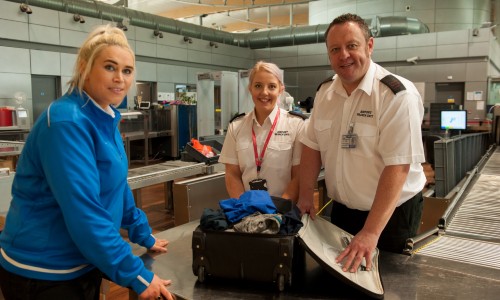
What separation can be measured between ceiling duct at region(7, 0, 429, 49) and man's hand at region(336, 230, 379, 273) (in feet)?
30.2

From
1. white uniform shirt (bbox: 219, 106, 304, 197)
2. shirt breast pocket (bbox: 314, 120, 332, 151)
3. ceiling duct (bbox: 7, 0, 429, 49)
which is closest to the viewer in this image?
shirt breast pocket (bbox: 314, 120, 332, 151)

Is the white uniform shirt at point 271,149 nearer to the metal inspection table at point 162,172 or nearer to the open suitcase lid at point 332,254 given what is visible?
the open suitcase lid at point 332,254

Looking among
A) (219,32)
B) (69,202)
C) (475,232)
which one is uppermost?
(219,32)

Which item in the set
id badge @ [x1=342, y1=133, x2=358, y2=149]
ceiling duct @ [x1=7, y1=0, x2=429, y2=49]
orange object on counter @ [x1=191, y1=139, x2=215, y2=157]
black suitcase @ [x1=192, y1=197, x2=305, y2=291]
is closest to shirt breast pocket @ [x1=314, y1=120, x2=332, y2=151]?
id badge @ [x1=342, y1=133, x2=358, y2=149]

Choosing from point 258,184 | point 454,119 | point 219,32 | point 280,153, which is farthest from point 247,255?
point 219,32

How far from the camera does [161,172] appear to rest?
13.0 feet

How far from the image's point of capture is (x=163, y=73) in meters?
11.4

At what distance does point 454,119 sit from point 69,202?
9.20 meters

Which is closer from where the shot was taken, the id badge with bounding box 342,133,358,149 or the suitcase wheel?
the suitcase wheel

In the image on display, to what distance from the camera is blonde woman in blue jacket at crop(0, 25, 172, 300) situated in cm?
114

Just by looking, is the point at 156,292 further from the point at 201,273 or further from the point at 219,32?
the point at 219,32

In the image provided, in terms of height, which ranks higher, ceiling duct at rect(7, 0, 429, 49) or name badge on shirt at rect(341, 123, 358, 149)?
ceiling duct at rect(7, 0, 429, 49)

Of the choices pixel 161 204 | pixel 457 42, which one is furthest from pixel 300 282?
pixel 457 42

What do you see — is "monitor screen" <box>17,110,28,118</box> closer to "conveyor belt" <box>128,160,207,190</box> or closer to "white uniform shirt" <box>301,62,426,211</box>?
"conveyor belt" <box>128,160,207,190</box>
